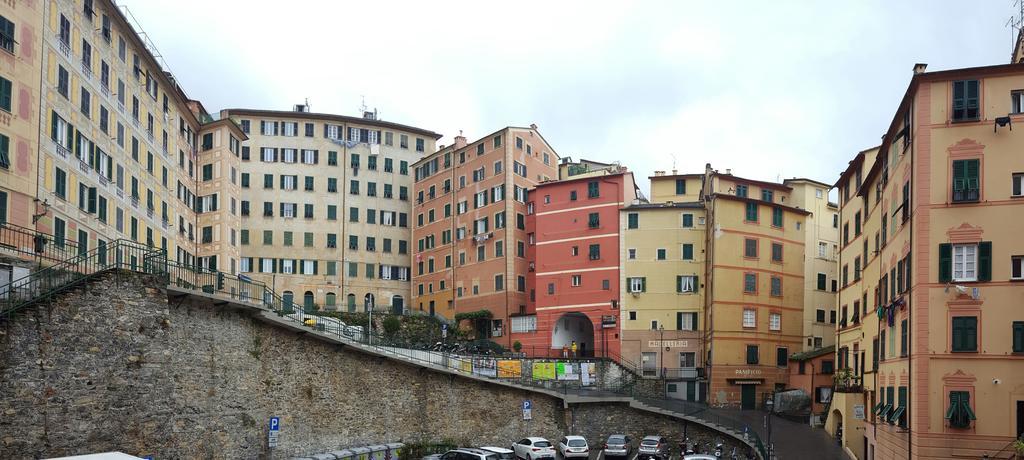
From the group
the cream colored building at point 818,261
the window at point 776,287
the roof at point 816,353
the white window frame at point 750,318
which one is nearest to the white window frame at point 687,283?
the white window frame at point 750,318

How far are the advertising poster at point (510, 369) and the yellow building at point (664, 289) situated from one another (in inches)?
394

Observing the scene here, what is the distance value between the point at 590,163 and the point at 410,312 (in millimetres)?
24033

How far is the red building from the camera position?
70.7m

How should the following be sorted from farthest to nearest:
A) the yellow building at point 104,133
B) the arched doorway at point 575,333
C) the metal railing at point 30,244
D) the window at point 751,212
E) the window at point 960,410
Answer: the arched doorway at point 575,333 < the window at point 751,212 < the yellow building at point 104,133 < the metal railing at point 30,244 < the window at point 960,410

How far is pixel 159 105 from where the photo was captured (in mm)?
55062

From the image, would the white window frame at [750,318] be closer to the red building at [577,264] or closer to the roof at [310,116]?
the red building at [577,264]

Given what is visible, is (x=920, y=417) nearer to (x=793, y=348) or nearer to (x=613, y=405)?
(x=613, y=405)

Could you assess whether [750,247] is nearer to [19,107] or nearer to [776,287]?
[776,287]

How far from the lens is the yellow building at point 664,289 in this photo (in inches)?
2677

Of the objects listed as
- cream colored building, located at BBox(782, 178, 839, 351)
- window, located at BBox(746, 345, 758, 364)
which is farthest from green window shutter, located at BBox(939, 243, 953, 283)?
cream colored building, located at BBox(782, 178, 839, 351)

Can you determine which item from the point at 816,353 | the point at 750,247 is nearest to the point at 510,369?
the point at 750,247

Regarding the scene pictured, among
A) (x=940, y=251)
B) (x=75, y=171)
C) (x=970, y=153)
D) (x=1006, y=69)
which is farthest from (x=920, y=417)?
(x=75, y=171)

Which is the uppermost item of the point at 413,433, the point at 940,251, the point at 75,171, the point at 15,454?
the point at 75,171

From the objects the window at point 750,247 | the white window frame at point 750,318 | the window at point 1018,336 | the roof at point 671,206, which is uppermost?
the roof at point 671,206
